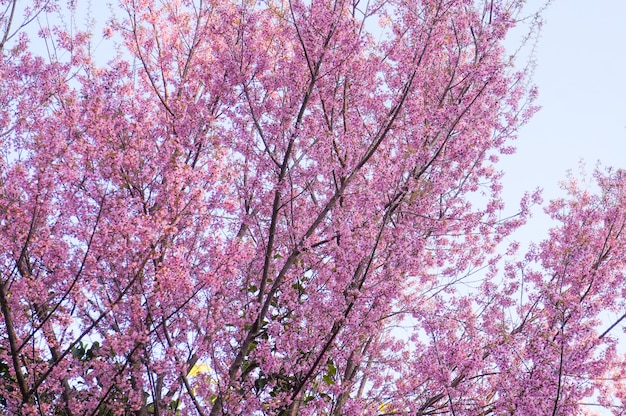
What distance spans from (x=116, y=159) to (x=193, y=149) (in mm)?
1011

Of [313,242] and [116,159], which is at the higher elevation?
[116,159]

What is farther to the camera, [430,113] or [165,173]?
[430,113]

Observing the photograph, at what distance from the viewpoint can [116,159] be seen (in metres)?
8.21

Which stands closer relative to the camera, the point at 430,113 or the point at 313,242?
the point at 313,242

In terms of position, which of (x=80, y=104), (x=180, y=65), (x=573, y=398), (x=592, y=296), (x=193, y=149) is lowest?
(x=573, y=398)

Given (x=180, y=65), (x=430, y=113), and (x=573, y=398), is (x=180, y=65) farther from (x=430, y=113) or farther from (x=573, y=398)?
(x=573, y=398)

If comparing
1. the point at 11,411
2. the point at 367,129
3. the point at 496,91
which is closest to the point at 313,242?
the point at 367,129

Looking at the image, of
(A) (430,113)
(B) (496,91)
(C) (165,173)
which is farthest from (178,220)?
(B) (496,91)

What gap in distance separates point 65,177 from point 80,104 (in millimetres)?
1560

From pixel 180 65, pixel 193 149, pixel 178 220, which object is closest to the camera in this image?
pixel 178 220

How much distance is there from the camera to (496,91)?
360 inches

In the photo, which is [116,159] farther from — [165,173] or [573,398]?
[573,398]

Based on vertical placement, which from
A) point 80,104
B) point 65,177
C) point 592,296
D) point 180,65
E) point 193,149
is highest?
point 180,65

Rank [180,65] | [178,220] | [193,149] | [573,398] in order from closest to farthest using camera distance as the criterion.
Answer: [573,398] → [178,220] → [193,149] → [180,65]
